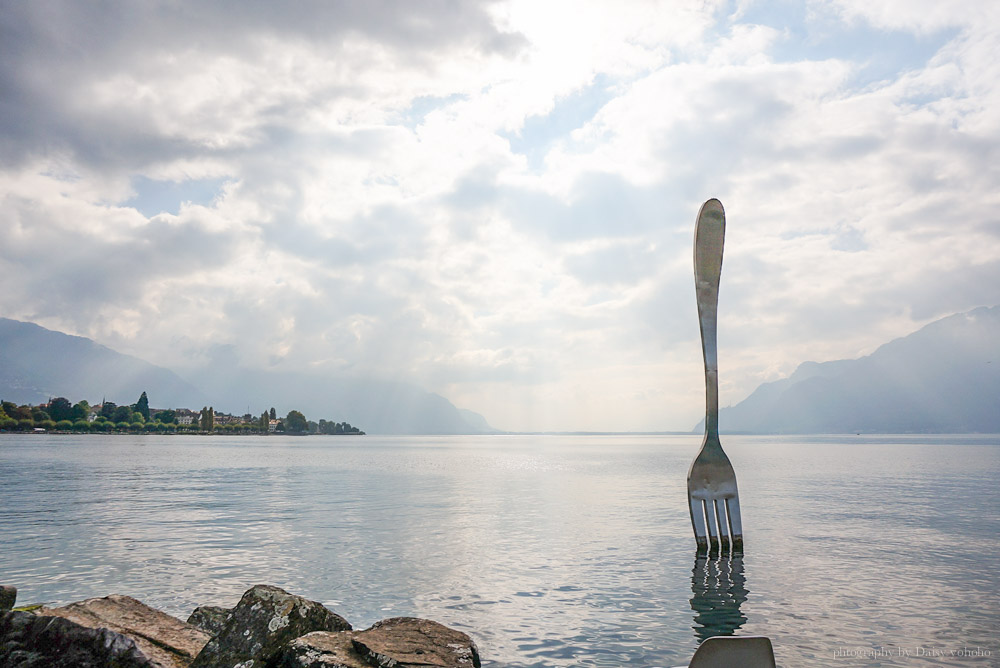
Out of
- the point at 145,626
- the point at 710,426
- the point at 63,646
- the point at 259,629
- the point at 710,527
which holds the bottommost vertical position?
the point at 145,626

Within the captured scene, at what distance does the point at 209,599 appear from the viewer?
44.0ft

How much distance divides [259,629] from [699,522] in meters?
10.6

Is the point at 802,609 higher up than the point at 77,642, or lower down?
lower down

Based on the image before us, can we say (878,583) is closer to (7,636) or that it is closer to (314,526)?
(7,636)

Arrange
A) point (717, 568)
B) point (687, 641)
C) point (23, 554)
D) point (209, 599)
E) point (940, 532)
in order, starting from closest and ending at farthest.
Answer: point (687, 641)
point (209, 599)
point (717, 568)
point (23, 554)
point (940, 532)

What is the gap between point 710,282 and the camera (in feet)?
49.1

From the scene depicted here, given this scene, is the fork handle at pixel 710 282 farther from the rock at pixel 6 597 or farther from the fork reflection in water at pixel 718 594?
the rock at pixel 6 597

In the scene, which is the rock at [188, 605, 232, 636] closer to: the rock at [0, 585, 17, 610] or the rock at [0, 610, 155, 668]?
the rock at [0, 610, 155, 668]

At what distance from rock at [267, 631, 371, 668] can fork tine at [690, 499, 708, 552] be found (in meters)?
9.83

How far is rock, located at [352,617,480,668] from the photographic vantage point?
7355 millimetres

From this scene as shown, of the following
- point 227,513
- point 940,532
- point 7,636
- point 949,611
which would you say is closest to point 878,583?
point 949,611

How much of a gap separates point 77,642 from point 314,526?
1609 centimetres

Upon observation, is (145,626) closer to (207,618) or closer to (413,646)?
(207,618)

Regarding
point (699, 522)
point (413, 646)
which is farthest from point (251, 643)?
point (699, 522)
